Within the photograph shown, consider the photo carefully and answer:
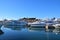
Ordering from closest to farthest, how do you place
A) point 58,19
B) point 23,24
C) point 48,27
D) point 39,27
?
point 48,27 < point 39,27 < point 58,19 < point 23,24

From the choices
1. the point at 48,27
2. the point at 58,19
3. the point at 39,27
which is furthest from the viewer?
the point at 58,19

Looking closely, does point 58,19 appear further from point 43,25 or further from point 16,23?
point 16,23

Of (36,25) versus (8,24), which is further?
(8,24)

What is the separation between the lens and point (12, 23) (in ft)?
136

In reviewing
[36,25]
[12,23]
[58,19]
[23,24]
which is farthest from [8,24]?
[58,19]

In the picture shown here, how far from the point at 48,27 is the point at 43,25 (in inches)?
99.6

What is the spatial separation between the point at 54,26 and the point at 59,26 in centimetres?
111

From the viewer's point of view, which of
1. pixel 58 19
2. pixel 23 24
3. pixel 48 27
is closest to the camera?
pixel 48 27

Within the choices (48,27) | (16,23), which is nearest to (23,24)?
(16,23)

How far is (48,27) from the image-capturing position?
98.1ft

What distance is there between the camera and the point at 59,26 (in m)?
30.1

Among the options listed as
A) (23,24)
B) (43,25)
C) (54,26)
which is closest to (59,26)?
(54,26)

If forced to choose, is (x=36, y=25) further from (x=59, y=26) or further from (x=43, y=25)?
(x=59, y=26)

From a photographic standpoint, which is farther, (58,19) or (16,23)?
(16,23)
